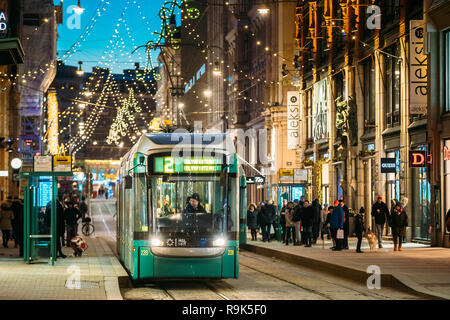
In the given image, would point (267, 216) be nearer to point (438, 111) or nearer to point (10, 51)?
point (438, 111)

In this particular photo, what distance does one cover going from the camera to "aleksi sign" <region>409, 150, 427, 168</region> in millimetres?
30062

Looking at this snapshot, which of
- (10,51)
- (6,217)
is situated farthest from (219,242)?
(6,217)

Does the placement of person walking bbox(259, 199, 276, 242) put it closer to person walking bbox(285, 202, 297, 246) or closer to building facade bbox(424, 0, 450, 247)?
person walking bbox(285, 202, 297, 246)

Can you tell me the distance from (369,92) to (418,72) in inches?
332

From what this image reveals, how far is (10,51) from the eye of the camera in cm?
1914

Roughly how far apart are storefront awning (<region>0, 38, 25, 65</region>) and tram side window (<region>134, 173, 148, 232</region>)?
3.89 m

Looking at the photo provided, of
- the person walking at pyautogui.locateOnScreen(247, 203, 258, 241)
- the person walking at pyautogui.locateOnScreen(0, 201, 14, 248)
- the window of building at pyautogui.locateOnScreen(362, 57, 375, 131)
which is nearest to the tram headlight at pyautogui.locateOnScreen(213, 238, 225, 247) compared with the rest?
the person walking at pyautogui.locateOnScreen(0, 201, 14, 248)

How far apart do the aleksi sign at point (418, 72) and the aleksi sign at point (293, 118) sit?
68.3ft

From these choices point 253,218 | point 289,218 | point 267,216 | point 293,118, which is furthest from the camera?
point 293,118

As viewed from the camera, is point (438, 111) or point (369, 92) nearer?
point (438, 111)

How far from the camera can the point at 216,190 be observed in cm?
1795

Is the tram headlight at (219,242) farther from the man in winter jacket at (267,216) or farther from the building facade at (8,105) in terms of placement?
the building facade at (8,105)

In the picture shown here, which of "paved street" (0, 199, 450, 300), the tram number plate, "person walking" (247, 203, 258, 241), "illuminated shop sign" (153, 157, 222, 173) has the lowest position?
"paved street" (0, 199, 450, 300)
